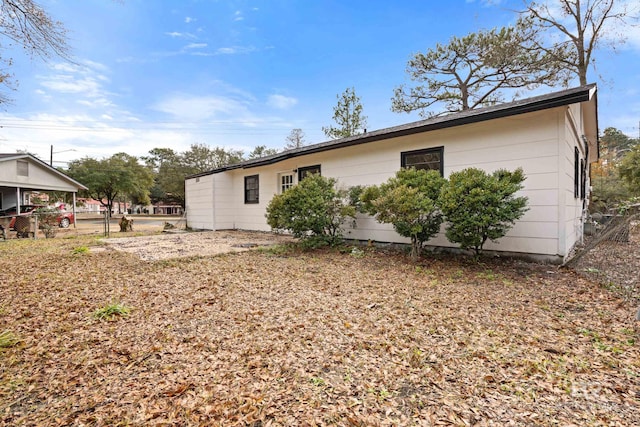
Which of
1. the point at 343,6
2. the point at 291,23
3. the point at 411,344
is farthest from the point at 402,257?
the point at 291,23

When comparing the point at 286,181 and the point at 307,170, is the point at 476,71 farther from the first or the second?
the point at 286,181

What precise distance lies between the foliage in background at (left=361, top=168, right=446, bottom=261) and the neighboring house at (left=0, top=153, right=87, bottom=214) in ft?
51.7

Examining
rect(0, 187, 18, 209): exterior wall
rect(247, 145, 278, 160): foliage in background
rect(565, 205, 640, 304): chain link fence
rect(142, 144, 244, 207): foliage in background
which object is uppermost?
rect(247, 145, 278, 160): foliage in background

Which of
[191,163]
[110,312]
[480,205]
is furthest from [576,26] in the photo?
[191,163]

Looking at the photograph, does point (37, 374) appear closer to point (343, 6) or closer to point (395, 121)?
point (343, 6)

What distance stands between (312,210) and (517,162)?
12.6ft

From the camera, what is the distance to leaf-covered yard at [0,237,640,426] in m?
1.60

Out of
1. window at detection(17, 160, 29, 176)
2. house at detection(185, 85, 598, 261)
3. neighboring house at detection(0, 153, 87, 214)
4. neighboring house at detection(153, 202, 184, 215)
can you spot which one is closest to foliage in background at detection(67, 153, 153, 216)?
neighboring house at detection(0, 153, 87, 214)

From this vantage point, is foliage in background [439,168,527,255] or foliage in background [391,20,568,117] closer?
foliage in background [439,168,527,255]

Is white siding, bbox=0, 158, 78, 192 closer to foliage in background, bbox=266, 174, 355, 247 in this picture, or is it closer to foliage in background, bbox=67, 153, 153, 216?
foliage in background, bbox=67, 153, 153, 216

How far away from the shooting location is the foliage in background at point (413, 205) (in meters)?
4.91

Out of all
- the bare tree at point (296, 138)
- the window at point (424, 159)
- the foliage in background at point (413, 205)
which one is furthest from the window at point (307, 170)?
the bare tree at point (296, 138)

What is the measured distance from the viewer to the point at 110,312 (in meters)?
2.94

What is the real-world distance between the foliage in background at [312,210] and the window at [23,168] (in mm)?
14674
